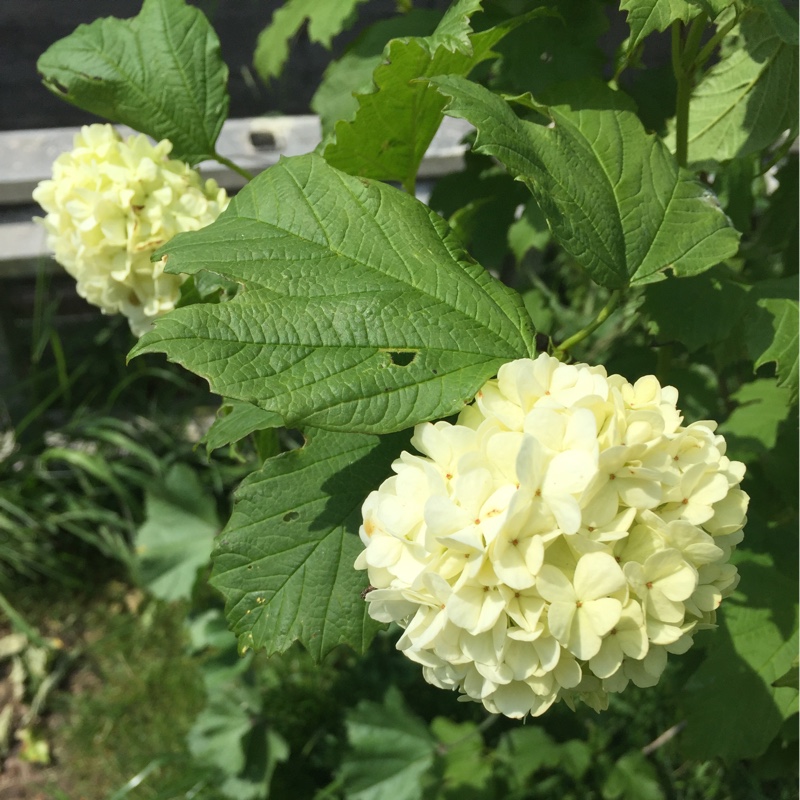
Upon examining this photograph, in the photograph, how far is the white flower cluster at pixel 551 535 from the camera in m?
0.72

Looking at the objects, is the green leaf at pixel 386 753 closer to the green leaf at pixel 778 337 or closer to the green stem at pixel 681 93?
the green leaf at pixel 778 337

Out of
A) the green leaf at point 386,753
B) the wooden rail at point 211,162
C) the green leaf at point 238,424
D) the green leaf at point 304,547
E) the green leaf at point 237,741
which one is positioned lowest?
the green leaf at point 237,741

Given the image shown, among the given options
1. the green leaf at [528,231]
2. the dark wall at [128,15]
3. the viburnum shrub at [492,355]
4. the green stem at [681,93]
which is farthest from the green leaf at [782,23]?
the dark wall at [128,15]

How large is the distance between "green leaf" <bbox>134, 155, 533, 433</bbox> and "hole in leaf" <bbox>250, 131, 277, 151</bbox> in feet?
5.77

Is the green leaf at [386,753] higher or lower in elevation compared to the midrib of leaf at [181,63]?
lower

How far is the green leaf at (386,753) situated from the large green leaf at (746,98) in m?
1.54

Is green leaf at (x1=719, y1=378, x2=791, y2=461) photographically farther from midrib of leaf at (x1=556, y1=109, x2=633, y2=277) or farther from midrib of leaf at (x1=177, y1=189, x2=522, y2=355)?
midrib of leaf at (x1=177, y1=189, x2=522, y2=355)

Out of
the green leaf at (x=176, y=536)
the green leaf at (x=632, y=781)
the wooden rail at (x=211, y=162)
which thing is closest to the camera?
the green leaf at (x=632, y=781)

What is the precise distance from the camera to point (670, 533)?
0.75 meters

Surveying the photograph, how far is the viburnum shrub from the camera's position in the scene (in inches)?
29.2

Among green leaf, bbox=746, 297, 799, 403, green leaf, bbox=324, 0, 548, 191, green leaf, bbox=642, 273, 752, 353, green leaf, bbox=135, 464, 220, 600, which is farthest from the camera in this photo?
green leaf, bbox=135, 464, 220, 600

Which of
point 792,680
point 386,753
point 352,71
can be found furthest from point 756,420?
point 386,753

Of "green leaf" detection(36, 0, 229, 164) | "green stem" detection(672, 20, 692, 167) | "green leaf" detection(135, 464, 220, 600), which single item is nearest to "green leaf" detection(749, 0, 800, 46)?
"green stem" detection(672, 20, 692, 167)

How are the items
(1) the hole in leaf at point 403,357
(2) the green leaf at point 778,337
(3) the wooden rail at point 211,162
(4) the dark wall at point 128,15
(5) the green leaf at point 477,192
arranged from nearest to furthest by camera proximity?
(1) the hole in leaf at point 403,357 < (2) the green leaf at point 778,337 < (5) the green leaf at point 477,192 < (3) the wooden rail at point 211,162 < (4) the dark wall at point 128,15
